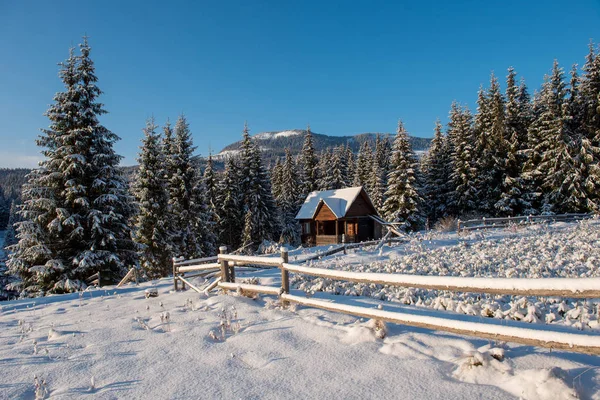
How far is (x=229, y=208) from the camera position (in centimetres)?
3669

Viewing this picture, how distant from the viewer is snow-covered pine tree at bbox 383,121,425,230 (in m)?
33.7

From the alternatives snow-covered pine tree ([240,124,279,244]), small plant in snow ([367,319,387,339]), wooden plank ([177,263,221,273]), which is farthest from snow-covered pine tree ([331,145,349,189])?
small plant in snow ([367,319,387,339])

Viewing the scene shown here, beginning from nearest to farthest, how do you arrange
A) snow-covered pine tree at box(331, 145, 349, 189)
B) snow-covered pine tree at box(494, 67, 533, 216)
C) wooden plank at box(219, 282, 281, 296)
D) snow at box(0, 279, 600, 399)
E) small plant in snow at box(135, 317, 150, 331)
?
snow at box(0, 279, 600, 399) < small plant in snow at box(135, 317, 150, 331) < wooden plank at box(219, 282, 281, 296) < snow-covered pine tree at box(494, 67, 533, 216) < snow-covered pine tree at box(331, 145, 349, 189)

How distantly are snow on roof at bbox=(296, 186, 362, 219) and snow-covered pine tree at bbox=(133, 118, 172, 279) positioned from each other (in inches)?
592

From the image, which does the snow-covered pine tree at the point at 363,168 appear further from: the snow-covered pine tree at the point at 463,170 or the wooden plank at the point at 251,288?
the wooden plank at the point at 251,288

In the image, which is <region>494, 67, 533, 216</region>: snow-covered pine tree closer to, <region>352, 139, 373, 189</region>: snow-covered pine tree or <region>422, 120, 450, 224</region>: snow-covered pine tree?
<region>422, 120, 450, 224</region>: snow-covered pine tree

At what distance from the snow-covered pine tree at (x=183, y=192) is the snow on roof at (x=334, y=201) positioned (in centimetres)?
1205

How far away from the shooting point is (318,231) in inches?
1384

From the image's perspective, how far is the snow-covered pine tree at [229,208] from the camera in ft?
120

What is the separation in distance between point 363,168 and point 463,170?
65.3ft

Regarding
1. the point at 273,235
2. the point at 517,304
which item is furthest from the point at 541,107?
the point at 517,304

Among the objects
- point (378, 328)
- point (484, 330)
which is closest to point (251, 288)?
point (378, 328)

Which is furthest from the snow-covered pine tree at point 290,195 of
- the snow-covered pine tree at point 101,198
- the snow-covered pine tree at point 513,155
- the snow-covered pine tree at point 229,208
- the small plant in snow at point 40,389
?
the small plant in snow at point 40,389

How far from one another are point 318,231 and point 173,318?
28629 mm
